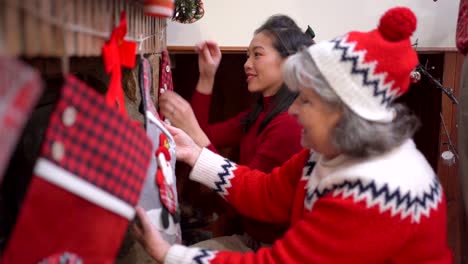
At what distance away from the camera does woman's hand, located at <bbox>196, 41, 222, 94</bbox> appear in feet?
4.92

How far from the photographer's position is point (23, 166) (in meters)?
0.84

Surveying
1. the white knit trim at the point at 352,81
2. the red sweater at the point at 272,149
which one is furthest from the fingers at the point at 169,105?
the white knit trim at the point at 352,81

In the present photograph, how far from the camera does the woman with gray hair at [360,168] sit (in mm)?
875

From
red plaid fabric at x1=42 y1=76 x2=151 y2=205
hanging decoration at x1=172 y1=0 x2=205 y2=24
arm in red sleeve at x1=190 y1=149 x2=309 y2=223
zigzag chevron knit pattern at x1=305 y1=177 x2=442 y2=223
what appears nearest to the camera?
red plaid fabric at x1=42 y1=76 x2=151 y2=205

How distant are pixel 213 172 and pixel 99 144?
25.7 inches

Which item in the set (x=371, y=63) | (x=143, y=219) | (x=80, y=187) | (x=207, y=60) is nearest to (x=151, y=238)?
(x=143, y=219)

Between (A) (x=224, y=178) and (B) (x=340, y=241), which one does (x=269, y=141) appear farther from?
(B) (x=340, y=241)

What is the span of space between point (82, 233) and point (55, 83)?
1.58ft

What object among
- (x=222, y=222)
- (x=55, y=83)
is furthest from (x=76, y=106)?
(x=222, y=222)

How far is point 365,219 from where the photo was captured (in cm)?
87

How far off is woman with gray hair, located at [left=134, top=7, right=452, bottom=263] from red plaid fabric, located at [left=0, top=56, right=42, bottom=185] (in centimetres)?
45

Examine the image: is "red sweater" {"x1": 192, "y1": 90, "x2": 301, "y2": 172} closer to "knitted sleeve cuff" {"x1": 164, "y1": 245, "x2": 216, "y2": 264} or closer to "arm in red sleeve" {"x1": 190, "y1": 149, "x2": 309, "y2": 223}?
"arm in red sleeve" {"x1": 190, "y1": 149, "x2": 309, "y2": 223}

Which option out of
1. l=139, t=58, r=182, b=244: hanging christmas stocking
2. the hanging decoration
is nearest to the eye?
l=139, t=58, r=182, b=244: hanging christmas stocking

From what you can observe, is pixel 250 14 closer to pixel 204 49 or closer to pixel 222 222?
pixel 204 49
